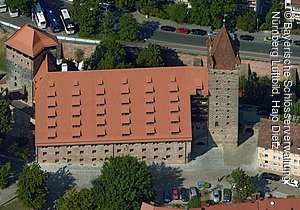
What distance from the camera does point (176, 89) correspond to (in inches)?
6929

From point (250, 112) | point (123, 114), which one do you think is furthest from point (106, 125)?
point (250, 112)

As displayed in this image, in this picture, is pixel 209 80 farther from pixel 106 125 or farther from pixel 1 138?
pixel 1 138

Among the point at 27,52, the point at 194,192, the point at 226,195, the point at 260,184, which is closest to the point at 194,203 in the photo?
the point at 194,192

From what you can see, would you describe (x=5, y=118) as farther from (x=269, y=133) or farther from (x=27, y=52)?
(x=269, y=133)

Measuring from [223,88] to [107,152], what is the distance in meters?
21.5

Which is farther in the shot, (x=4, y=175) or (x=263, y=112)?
(x=263, y=112)

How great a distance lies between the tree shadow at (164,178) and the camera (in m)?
172

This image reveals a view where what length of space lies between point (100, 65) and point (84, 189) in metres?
33.6

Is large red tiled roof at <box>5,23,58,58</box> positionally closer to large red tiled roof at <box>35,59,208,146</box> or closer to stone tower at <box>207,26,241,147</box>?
large red tiled roof at <box>35,59,208,146</box>

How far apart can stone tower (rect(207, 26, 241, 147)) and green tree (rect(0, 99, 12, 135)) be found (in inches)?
1295

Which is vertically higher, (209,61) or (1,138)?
(209,61)

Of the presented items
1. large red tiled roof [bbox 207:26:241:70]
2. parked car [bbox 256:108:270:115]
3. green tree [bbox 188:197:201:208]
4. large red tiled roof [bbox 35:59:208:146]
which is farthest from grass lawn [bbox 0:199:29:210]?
parked car [bbox 256:108:270:115]

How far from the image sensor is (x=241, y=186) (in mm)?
167125

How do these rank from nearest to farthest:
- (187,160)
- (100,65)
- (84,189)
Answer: (84,189)
(187,160)
(100,65)
